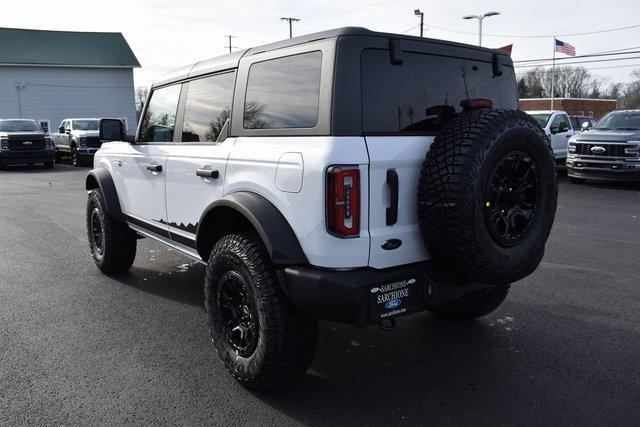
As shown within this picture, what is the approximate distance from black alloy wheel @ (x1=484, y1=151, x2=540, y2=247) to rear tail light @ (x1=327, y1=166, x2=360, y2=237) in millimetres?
678

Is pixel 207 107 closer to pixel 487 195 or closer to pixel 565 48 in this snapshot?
pixel 487 195

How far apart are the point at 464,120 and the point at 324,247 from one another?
1.00m

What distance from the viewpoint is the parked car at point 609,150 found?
12211 millimetres

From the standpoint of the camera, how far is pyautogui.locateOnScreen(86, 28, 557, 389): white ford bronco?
275 cm

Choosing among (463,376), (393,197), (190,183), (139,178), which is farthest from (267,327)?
(139,178)

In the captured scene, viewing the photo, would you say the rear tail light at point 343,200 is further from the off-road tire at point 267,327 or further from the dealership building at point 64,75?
the dealership building at point 64,75

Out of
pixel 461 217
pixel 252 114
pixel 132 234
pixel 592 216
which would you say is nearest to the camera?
pixel 461 217

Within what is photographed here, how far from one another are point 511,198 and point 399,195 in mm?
653

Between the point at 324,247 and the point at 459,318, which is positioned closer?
the point at 324,247

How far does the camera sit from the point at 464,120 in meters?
2.89

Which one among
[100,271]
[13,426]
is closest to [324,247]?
[13,426]

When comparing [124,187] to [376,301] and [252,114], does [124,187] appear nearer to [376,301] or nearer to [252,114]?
[252,114]

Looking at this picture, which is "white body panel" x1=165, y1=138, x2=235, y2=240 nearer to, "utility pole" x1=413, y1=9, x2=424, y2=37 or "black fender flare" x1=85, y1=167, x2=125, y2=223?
"black fender flare" x1=85, y1=167, x2=125, y2=223

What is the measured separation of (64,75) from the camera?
38375 millimetres
